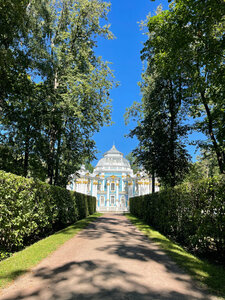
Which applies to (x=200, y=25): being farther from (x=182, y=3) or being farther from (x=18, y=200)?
(x=18, y=200)

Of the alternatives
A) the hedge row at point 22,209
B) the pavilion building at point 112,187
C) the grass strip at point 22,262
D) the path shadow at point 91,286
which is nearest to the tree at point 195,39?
the path shadow at point 91,286

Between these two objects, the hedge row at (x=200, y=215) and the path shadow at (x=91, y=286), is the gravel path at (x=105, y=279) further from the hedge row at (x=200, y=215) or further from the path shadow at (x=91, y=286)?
the hedge row at (x=200, y=215)

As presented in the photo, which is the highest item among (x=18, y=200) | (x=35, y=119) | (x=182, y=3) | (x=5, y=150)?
(x=182, y=3)

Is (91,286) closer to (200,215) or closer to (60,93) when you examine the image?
(200,215)

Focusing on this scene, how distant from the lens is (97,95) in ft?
48.0

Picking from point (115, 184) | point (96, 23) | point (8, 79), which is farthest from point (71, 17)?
point (115, 184)

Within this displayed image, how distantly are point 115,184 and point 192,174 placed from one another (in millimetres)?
23705

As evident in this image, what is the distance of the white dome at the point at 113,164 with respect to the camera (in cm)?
4109

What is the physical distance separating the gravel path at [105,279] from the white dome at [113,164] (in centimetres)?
3497

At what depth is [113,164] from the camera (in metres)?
42.2

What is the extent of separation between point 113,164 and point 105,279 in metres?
38.5

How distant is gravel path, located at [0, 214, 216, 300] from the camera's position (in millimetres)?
3219

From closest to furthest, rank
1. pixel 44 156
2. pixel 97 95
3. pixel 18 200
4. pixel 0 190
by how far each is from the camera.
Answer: pixel 0 190 < pixel 18 200 < pixel 44 156 < pixel 97 95

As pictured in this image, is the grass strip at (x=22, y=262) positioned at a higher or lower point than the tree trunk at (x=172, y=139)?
lower
